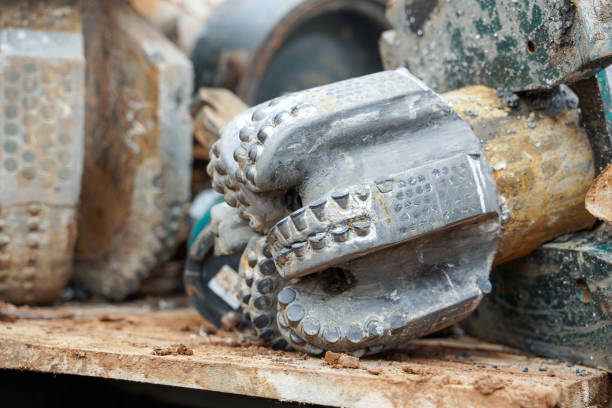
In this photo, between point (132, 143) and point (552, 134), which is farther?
point (132, 143)

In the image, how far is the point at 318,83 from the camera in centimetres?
285

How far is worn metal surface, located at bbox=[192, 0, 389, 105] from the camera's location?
2.55 meters

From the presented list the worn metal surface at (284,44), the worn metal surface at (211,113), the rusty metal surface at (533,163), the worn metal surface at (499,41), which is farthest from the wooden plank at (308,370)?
the worn metal surface at (284,44)

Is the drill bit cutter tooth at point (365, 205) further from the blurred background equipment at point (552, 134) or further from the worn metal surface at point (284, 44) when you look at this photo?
the worn metal surface at point (284, 44)

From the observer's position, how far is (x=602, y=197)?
3.84ft

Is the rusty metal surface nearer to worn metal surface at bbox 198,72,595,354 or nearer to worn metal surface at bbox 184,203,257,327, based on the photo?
worn metal surface at bbox 198,72,595,354

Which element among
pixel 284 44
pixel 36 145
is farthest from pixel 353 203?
pixel 284 44

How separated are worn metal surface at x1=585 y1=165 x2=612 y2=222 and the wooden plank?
0.94ft

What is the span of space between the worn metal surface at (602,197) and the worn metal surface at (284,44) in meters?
1.58

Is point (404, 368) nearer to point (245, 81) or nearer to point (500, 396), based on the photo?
point (500, 396)

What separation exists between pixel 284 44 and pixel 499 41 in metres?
1.50

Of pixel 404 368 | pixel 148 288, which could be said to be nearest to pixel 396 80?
pixel 404 368

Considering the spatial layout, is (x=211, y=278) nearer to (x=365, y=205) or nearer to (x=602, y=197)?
(x=365, y=205)

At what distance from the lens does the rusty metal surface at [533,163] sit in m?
1.29
